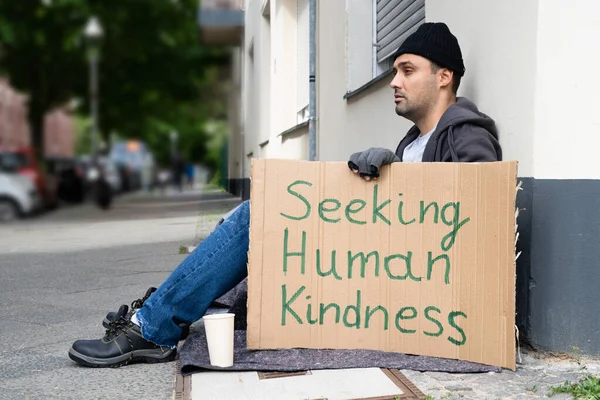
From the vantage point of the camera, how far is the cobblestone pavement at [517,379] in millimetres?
2850

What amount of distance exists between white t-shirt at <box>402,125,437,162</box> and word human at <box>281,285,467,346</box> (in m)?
0.78

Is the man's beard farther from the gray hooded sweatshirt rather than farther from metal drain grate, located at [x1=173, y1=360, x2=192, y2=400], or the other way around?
metal drain grate, located at [x1=173, y1=360, x2=192, y2=400]

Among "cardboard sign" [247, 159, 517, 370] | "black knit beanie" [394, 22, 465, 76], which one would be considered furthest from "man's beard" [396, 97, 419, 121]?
"cardboard sign" [247, 159, 517, 370]

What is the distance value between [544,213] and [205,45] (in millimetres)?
A: 19856

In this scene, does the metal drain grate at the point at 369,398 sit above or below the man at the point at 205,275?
below

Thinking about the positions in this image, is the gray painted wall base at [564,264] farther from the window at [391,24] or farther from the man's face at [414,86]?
the window at [391,24]

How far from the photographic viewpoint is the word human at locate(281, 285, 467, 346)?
3.20m

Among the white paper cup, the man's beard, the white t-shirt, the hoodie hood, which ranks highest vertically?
the man's beard

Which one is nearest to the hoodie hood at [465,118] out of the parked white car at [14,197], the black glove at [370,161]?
the black glove at [370,161]

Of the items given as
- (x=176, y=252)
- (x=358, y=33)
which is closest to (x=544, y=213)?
(x=358, y=33)

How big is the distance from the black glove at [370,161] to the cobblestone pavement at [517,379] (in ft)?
2.53

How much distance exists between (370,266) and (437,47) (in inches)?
41.4

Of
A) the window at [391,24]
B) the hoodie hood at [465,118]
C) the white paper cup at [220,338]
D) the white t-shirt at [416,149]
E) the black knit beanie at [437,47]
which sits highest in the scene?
the window at [391,24]

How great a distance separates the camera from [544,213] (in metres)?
3.30
